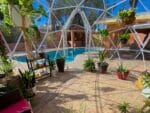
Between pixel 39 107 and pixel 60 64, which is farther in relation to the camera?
pixel 60 64

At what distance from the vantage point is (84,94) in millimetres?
6152

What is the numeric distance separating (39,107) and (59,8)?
26.6 ft

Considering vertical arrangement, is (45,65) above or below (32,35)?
below

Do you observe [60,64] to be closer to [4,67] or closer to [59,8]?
[4,67]

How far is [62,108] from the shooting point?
5184 millimetres

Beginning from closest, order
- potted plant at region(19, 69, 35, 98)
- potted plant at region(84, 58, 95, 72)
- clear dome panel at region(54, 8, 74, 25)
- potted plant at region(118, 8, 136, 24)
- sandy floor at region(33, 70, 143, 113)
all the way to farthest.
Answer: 1. sandy floor at region(33, 70, 143, 113)
2. potted plant at region(19, 69, 35, 98)
3. potted plant at region(118, 8, 136, 24)
4. potted plant at region(84, 58, 95, 72)
5. clear dome panel at region(54, 8, 74, 25)

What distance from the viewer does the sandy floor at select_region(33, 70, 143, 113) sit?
17.0 ft

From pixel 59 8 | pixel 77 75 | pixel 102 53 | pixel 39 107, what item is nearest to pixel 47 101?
pixel 39 107

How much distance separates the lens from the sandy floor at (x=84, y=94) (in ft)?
17.0

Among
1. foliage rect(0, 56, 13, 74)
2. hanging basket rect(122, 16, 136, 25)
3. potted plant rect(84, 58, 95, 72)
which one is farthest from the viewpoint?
potted plant rect(84, 58, 95, 72)

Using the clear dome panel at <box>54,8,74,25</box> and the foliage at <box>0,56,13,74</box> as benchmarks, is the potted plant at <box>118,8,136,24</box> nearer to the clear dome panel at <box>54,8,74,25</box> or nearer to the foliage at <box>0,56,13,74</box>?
the foliage at <box>0,56,13,74</box>

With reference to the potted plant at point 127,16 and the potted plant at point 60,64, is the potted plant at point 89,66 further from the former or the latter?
the potted plant at point 127,16

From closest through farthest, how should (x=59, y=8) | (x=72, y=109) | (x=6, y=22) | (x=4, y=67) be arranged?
(x=72, y=109) → (x=4, y=67) → (x=6, y=22) → (x=59, y=8)

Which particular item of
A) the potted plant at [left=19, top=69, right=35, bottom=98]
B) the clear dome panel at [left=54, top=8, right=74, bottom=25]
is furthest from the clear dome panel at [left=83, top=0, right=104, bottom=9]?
the potted plant at [left=19, top=69, right=35, bottom=98]
